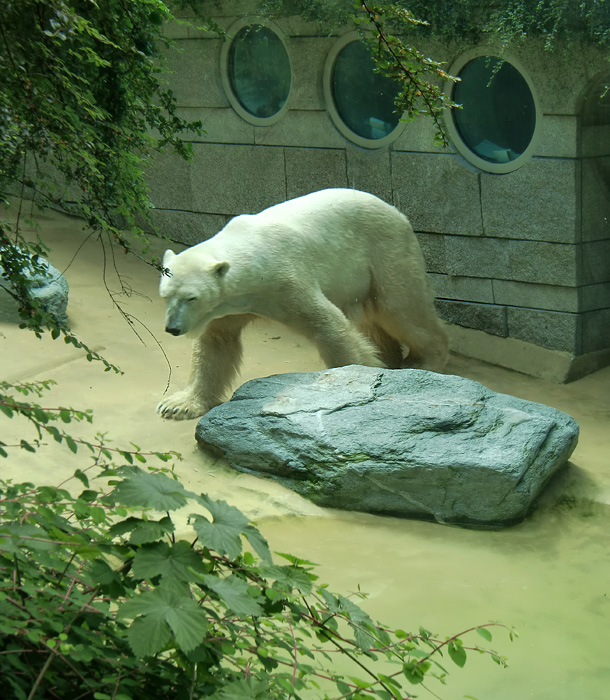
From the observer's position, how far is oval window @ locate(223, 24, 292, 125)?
680 centimetres

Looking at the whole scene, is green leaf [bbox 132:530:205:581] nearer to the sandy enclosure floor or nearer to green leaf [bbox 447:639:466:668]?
green leaf [bbox 447:639:466:668]

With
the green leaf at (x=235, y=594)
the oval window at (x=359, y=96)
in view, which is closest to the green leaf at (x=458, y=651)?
the green leaf at (x=235, y=594)

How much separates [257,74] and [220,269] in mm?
3101

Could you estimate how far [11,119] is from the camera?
2.23 metres

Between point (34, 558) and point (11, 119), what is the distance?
49.1 inches

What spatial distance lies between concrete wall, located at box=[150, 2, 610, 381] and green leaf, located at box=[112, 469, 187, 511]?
460 centimetres

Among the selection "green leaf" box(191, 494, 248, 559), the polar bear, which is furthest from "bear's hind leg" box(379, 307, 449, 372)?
"green leaf" box(191, 494, 248, 559)

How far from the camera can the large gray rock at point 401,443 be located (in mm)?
3896

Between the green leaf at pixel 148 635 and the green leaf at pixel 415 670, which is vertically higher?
the green leaf at pixel 148 635

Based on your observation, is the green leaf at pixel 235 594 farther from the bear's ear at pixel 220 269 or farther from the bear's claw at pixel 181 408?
→ the bear's claw at pixel 181 408

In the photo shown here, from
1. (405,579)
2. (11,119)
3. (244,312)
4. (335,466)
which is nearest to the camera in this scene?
(11,119)

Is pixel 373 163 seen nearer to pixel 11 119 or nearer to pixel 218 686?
pixel 11 119

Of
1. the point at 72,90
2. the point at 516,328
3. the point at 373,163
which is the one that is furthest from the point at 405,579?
the point at 373,163

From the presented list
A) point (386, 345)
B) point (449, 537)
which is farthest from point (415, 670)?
point (386, 345)
